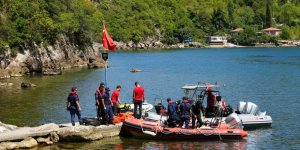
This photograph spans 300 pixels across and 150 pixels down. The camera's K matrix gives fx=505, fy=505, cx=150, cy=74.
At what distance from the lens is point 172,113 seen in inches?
1128

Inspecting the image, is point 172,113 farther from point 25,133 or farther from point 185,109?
point 25,133

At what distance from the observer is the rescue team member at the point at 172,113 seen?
2847 cm

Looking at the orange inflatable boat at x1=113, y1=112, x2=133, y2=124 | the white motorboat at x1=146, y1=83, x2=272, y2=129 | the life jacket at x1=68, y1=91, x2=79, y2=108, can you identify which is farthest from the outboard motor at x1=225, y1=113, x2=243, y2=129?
the life jacket at x1=68, y1=91, x2=79, y2=108

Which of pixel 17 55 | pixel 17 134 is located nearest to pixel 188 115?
pixel 17 134

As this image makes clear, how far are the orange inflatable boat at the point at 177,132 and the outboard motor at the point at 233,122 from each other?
742mm

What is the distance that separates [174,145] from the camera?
27.5 meters

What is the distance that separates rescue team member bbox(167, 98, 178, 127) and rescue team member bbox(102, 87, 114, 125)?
340 centimetres

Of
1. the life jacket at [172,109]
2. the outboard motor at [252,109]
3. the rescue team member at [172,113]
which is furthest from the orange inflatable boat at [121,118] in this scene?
the outboard motor at [252,109]

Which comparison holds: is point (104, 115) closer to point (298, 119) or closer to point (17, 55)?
point (298, 119)

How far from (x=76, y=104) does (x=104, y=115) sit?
5.79 ft

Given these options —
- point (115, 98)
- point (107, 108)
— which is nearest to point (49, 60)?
point (115, 98)

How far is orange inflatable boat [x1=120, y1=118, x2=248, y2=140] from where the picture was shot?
28.3m

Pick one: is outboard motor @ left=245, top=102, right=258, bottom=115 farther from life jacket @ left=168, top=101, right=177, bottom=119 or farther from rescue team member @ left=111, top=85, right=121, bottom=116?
rescue team member @ left=111, top=85, right=121, bottom=116

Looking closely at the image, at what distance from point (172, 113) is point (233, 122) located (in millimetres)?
3836
